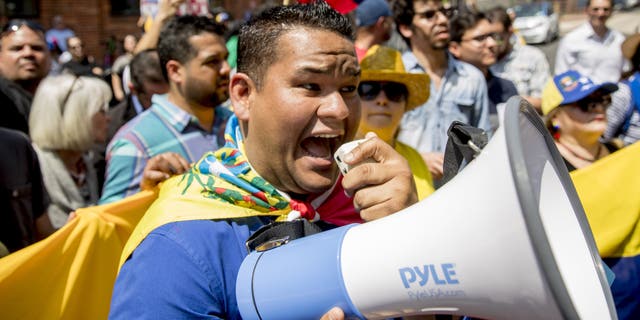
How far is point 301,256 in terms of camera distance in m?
1.52

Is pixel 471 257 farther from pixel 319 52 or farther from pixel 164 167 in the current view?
pixel 164 167

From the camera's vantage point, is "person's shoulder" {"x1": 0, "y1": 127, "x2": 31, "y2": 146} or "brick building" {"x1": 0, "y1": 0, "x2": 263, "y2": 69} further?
"brick building" {"x1": 0, "y1": 0, "x2": 263, "y2": 69}

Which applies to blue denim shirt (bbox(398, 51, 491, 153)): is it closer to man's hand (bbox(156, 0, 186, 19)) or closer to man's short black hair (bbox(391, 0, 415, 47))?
man's short black hair (bbox(391, 0, 415, 47))

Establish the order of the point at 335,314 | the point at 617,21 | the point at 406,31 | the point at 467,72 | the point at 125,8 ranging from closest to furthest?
the point at 335,314 < the point at 467,72 < the point at 406,31 < the point at 125,8 < the point at 617,21

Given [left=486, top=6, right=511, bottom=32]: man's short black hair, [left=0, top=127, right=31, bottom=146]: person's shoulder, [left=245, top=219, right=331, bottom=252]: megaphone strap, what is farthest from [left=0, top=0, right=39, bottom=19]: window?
[left=245, top=219, right=331, bottom=252]: megaphone strap

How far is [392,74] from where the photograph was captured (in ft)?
10.4

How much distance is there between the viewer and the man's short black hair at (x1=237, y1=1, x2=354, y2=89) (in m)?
1.88

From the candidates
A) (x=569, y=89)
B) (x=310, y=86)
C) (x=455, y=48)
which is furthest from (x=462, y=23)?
(x=310, y=86)

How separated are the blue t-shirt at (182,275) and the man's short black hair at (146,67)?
124 inches

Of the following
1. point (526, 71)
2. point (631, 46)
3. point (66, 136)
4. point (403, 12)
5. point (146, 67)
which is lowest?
point (526, 71)

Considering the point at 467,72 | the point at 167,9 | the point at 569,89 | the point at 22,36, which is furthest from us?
the point at 167,9

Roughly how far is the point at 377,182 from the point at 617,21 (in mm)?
24312

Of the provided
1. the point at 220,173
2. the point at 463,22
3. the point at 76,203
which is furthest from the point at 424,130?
the point at 220,173

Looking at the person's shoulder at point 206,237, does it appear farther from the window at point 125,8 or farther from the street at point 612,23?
the street at point 612,23
